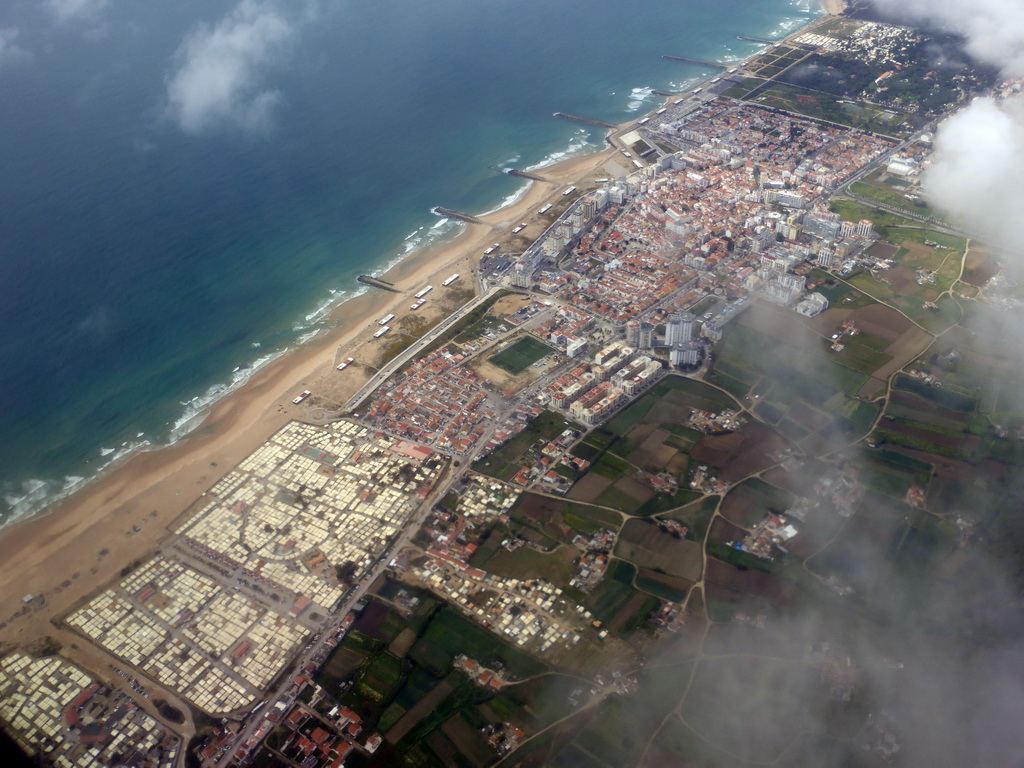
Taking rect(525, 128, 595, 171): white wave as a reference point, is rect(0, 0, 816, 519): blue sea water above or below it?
above

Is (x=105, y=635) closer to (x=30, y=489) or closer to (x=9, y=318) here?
(x=30, y=489)

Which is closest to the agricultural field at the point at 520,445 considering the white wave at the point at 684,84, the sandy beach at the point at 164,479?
the sandy beach at the point at 164,479

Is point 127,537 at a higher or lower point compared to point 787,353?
higher

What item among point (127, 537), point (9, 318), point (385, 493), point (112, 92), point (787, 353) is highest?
point (112, 92)

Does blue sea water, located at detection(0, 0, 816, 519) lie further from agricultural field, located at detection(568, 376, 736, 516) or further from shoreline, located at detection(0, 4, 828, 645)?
agricultural field, located at detection(568, 376, 736, 516)

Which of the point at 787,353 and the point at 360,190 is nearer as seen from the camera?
the point at 787,353

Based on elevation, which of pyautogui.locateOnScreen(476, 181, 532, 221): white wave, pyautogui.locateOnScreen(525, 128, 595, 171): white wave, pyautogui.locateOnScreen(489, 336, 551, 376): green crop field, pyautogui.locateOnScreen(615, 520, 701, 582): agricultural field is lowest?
pyautogui.locateOnScreen(615, 520, 701, 582): agricultural field

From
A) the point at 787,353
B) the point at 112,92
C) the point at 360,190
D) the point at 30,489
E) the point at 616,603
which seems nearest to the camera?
the point at 616,603

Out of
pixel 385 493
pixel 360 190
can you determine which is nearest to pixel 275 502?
pixel 385 493

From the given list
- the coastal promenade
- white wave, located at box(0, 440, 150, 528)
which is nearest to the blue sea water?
white wave, located at box(0, 440, 150, 528)
